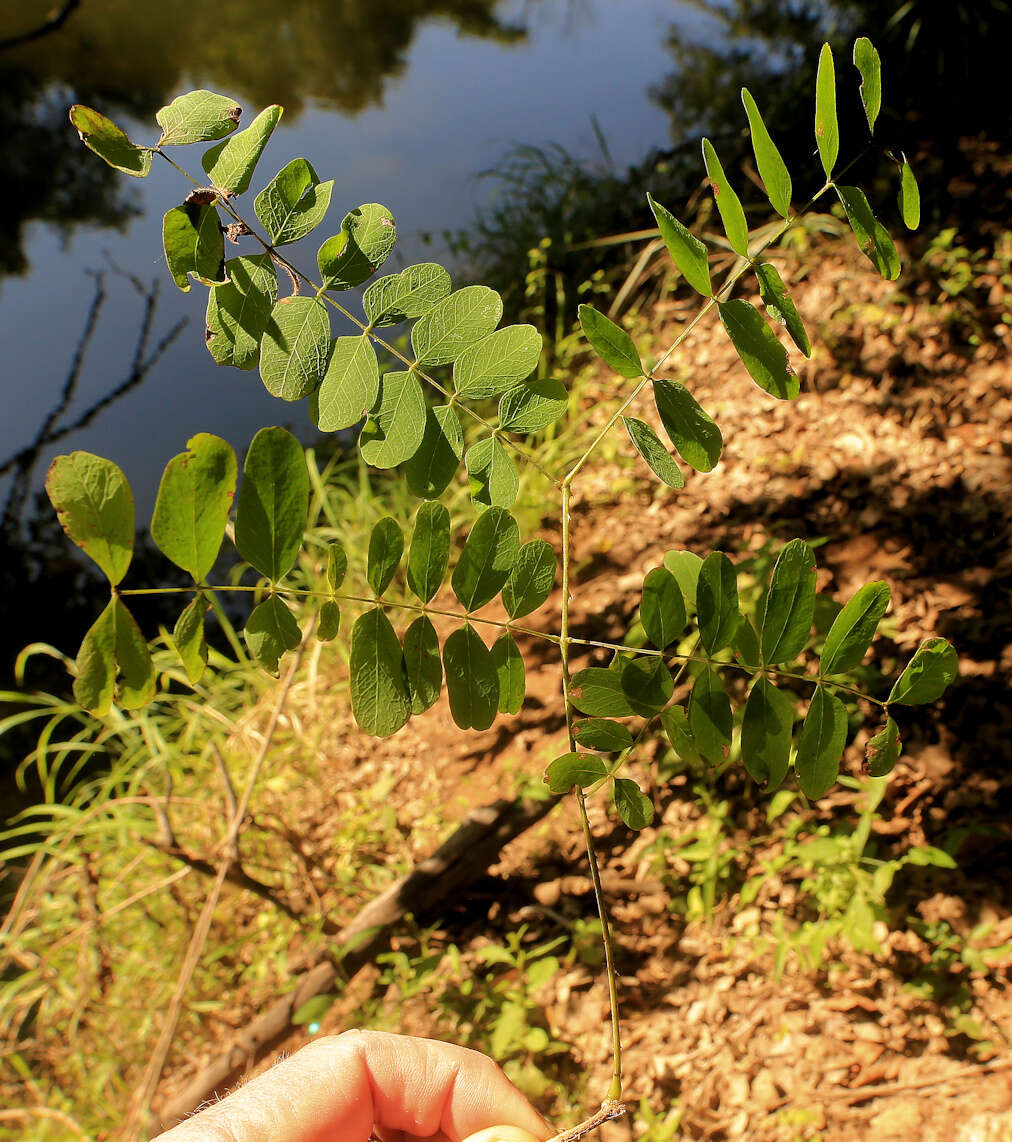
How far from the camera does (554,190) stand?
4195 millimetres

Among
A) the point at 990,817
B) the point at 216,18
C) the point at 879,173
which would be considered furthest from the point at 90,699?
the point at 216,18

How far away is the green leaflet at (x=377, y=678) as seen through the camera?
0.76 meters

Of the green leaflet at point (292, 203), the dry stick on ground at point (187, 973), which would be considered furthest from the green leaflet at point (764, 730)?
the dry stick on ground at point (187, 973)

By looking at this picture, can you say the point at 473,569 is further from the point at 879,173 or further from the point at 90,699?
the point at 879,173

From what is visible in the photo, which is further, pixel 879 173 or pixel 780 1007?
pixel 879 173

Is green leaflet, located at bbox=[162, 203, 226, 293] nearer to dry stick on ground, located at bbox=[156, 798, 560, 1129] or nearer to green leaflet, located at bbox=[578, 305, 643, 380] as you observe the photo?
green leaflet, located at bbox=[578, 305, 643, 380]

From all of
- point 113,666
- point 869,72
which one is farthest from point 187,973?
point 869,72

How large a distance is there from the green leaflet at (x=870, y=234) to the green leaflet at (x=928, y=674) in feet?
1.08

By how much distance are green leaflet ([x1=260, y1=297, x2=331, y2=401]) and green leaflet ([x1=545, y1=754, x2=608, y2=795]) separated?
1.35 feet

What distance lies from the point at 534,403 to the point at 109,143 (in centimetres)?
43

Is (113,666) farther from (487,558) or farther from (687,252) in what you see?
(687,252)

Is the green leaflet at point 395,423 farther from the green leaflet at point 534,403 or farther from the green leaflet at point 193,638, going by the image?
the green leaflet at point 193,638

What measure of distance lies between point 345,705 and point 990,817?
76.3 inches

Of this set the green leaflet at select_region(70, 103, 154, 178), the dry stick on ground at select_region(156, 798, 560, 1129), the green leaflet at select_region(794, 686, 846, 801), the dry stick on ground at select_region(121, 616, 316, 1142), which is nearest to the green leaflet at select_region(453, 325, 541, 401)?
the green leaflet at select_region(70, 103, 154, 178)
